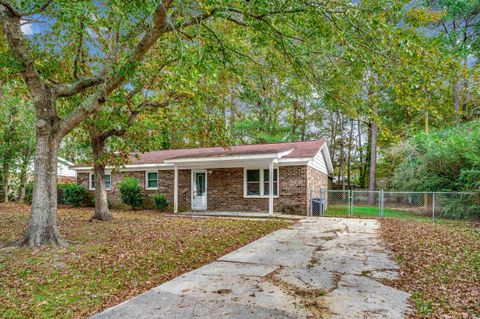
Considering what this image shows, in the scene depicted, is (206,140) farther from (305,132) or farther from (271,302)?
(305,132)

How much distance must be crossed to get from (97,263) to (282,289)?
346 cm

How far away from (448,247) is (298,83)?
5.16m

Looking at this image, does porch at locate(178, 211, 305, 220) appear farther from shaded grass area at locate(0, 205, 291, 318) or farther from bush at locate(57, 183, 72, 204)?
bush at locate(57, 183, 72, 204)

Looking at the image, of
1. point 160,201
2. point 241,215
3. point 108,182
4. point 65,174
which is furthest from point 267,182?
point 65,174

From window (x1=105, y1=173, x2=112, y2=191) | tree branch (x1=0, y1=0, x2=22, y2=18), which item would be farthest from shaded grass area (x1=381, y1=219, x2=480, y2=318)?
window (x1=105, y1=173, x2=112, y2=191)

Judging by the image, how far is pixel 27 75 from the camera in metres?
6.72

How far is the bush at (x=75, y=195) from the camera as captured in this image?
699 inches

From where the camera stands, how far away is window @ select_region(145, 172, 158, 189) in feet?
55.6

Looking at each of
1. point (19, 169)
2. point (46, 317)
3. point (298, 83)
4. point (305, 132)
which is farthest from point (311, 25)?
point (305, 132)

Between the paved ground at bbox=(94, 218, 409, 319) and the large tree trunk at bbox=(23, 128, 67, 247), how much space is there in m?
3.63

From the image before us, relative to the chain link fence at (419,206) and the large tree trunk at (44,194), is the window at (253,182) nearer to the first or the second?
the chain link fence at (419,206)

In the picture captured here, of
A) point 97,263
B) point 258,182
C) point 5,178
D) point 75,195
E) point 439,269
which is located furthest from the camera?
point 5,178

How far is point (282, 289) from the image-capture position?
4.30 m

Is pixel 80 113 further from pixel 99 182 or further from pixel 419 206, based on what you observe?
pixel 419 206
